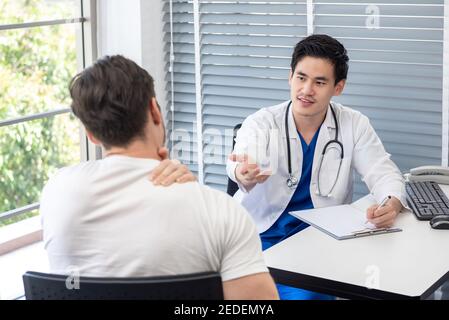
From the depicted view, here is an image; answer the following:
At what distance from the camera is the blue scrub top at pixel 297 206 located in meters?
2.64

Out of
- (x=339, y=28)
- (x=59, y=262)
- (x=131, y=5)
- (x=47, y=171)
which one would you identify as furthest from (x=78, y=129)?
(x=59, y=262)

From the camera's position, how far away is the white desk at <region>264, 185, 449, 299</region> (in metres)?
1.86

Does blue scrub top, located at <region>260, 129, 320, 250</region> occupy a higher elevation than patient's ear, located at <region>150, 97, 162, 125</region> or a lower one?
lower

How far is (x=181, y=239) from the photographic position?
1.38m

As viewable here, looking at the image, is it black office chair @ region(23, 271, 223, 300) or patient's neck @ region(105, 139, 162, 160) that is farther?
patient's neck @ region(105, 139, 162, 160)

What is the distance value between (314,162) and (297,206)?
0.55 feet

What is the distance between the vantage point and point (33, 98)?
11.9ft

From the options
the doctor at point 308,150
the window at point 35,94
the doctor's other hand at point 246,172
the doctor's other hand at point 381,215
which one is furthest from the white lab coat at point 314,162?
the window at point 35,94

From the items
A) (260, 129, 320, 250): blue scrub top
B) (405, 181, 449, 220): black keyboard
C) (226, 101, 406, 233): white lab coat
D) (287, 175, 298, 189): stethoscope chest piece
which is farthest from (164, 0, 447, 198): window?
(287, 175, 298, 189): stethoscope chest piece

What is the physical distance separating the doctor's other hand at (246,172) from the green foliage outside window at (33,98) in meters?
1.46

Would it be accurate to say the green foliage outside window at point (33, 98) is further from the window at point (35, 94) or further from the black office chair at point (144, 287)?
the black office chair at point (144, 287)

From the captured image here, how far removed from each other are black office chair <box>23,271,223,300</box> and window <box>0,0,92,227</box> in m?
2.22

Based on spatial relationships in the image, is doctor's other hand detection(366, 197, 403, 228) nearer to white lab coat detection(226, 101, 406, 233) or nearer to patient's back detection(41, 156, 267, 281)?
white lab coat detection(226, 101, 406, 233)
